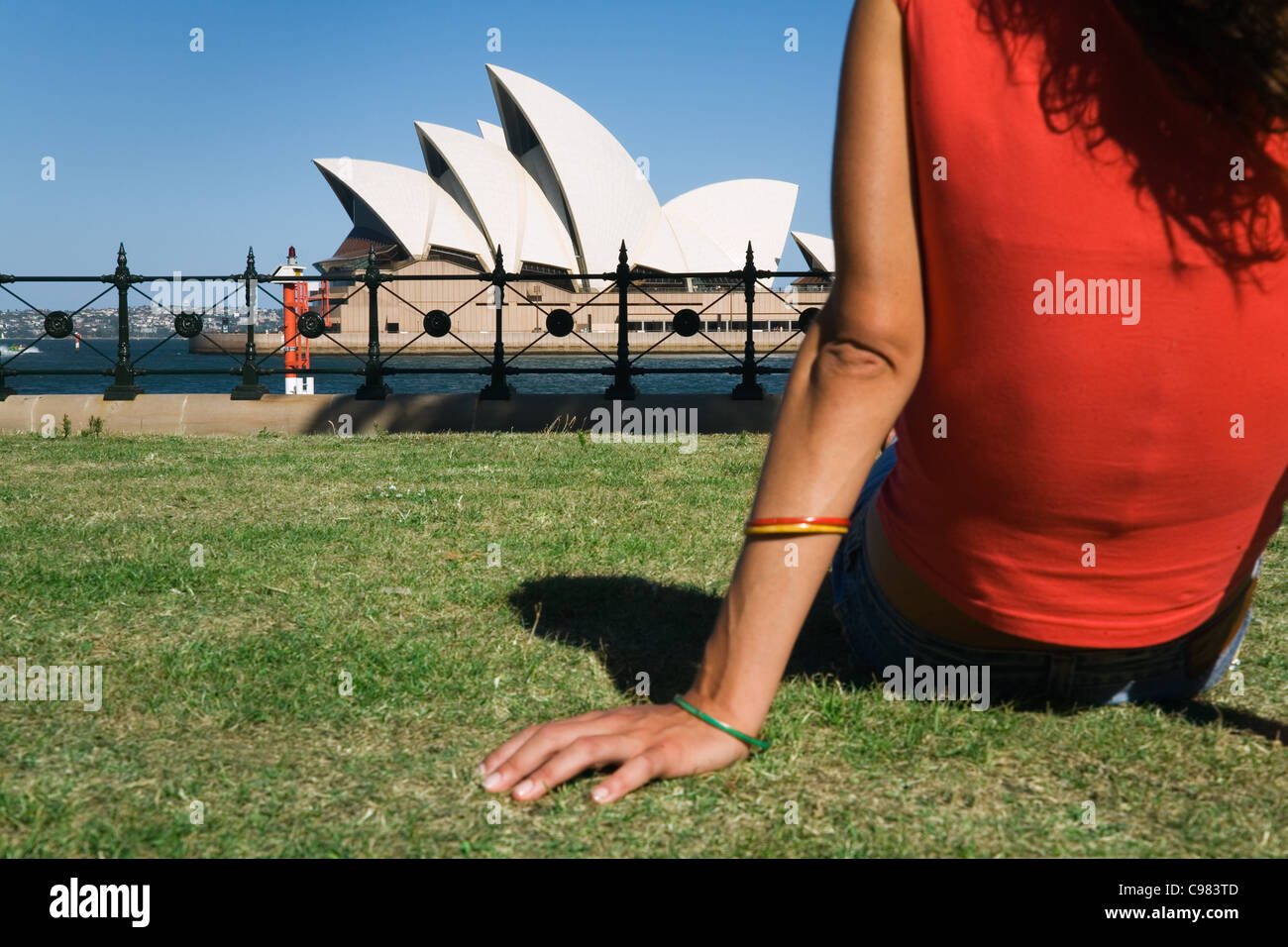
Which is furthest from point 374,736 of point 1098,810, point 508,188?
point 508,188

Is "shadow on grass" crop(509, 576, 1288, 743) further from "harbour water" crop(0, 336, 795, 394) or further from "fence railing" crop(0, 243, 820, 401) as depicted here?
"harbour water" crop(0, 336, 795, 394)

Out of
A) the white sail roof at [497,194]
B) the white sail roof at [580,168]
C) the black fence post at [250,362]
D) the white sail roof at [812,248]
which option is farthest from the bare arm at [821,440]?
the white sail roof at [812,248]

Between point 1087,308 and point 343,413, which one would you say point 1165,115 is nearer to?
point 1087,308

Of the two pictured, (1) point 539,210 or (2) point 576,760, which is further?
(1) point 539,210

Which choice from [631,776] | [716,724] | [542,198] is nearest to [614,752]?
[631,776]

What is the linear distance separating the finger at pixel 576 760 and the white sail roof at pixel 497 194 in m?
38.0

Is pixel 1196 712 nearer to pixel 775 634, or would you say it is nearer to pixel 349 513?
pixel 775 634

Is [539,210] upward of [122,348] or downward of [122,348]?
upward

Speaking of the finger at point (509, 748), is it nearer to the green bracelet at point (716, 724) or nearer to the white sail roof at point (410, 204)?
the green bracelet at point (716, 724)

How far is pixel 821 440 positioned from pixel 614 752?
0.50 meters

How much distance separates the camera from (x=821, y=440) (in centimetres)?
132

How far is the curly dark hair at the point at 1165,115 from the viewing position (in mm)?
1117

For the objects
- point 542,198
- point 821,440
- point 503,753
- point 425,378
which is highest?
point 542,198

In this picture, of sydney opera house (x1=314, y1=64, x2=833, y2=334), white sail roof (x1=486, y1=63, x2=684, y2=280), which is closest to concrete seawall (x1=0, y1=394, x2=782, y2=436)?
sydney opera house (x1=314, y1=64, x2=833, y2=334)
